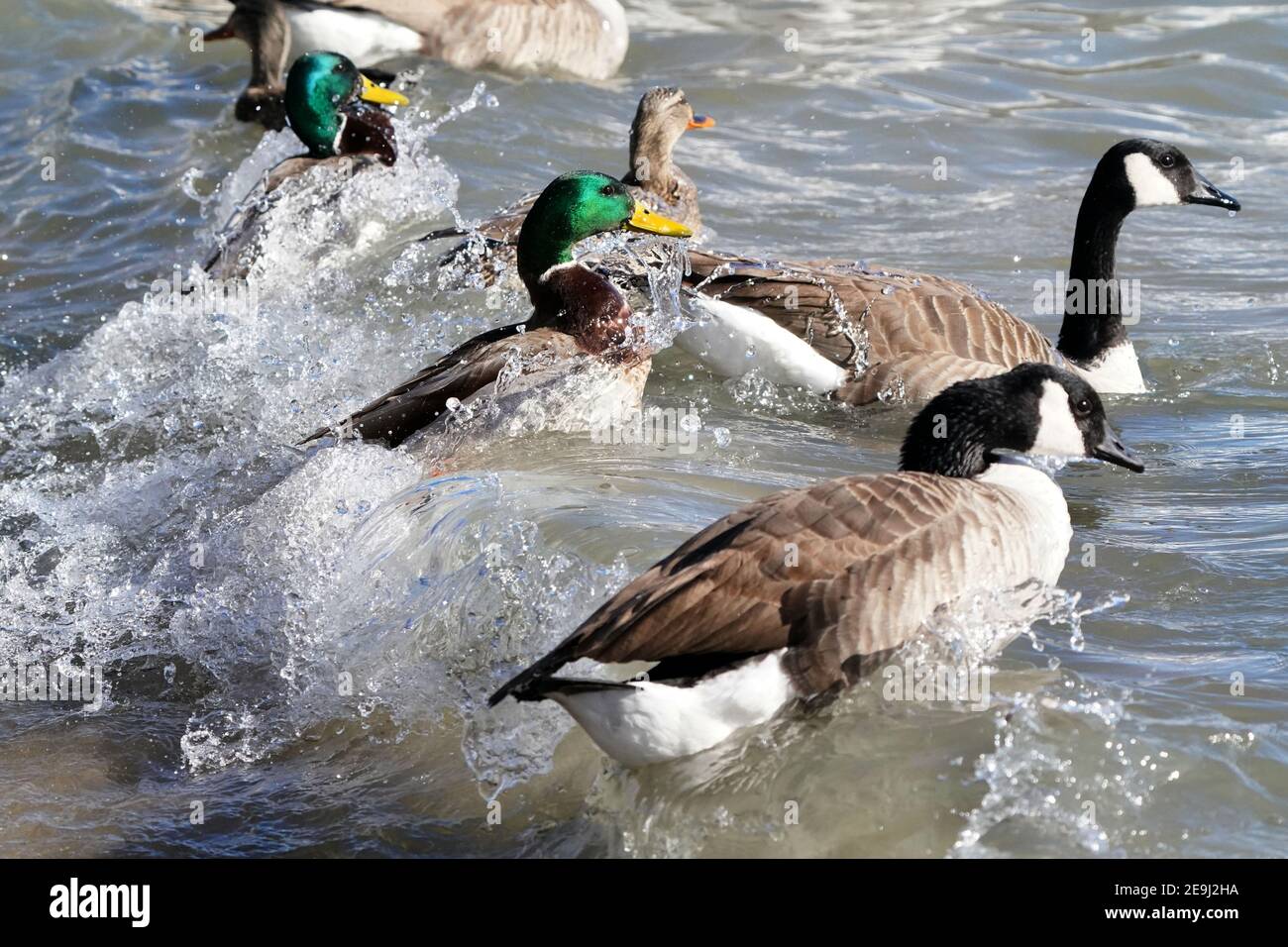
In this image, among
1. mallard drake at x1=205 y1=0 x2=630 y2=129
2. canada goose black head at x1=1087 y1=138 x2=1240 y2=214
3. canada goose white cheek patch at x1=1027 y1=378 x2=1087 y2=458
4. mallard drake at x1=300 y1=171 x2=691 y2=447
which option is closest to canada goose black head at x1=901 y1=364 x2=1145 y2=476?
canada goose white cheek patch at x1=1027 y1=378 x2=1087 y2=458

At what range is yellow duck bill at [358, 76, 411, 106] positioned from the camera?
1070 cm

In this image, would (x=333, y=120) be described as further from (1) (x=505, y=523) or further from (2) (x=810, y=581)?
(2) (x=810, y=581)

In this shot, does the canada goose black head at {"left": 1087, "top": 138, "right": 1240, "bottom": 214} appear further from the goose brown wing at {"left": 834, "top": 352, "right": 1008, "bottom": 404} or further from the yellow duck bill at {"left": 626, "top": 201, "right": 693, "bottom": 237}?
the yellow duck bill at {"left": 626, "top": 201, "right": 693, "bottom": 237}

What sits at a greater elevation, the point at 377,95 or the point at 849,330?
the point at 377,95

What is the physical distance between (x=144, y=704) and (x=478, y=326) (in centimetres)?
368

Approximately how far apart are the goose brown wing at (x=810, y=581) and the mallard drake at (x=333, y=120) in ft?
21.0

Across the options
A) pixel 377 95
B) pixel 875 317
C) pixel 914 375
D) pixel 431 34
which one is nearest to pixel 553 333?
pixel 875 317

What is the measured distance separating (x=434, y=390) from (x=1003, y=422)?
255 cm

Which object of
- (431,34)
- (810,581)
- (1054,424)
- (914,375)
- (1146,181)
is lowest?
(914,375)

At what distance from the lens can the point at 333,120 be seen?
10492 mm
